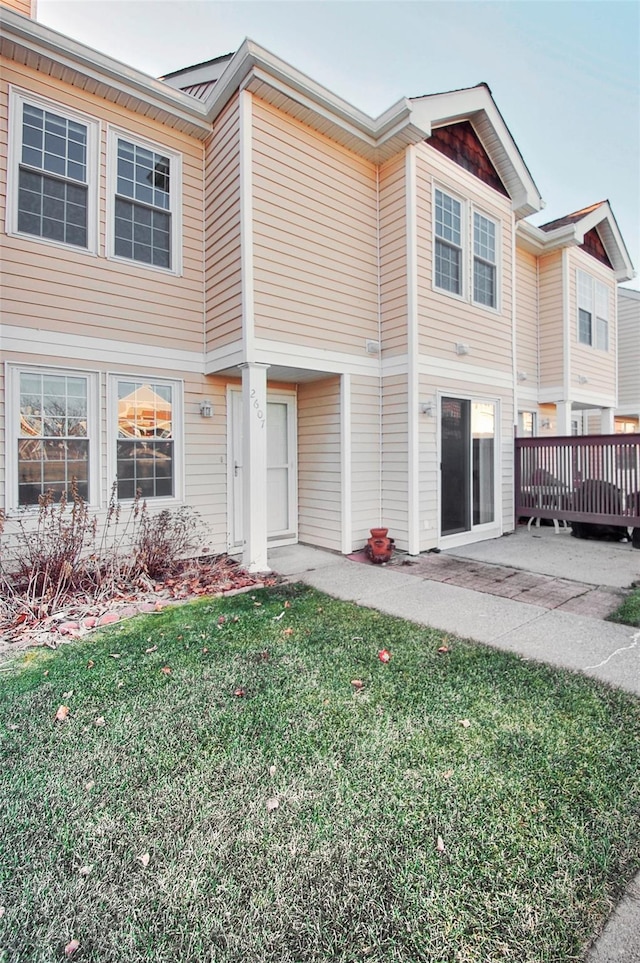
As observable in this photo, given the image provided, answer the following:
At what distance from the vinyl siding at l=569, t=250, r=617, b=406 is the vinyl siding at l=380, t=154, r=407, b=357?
5.88 m

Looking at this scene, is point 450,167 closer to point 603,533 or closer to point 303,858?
point 603,533

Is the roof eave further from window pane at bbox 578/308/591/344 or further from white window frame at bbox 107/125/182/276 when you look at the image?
window pane at bbox 578/308/591/344

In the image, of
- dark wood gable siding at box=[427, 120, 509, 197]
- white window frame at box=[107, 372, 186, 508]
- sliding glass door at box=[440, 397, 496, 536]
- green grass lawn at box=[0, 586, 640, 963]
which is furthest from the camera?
sliding glass door at box=[440, 397, 496, 536]

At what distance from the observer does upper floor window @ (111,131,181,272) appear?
573 cm

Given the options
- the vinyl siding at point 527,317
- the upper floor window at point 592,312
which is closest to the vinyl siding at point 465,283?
the vinyl siding at point 527,317

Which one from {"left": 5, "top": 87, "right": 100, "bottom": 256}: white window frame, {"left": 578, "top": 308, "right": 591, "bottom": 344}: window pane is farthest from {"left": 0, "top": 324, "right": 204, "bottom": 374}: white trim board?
{"left": 578, "top": 308, "right": 591, "bottom": 344}: window pane

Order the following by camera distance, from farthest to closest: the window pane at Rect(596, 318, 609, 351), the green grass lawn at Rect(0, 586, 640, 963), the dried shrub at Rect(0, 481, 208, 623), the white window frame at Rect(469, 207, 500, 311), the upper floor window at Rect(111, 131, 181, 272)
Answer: the window pane at Rect(596, 318, 609, 351)
the white window frame at Rect(469, 207, 500, 311)
the upper floor window at Rect(111, 131, 181, 272)
the dried shrub at Rect(0, 481, 208, 623)
the green grass lawn at Rect(0, 586, 640, 963)

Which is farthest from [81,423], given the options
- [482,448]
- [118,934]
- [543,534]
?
[543,534]

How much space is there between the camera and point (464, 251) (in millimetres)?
7316

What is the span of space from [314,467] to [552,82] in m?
10.4

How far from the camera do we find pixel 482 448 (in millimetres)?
7715

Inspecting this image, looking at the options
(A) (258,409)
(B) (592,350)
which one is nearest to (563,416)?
(B) (592,350)

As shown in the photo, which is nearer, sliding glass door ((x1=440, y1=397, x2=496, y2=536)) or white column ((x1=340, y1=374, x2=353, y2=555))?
white column ((x1=340, y1=374, x2=353, y2=555))

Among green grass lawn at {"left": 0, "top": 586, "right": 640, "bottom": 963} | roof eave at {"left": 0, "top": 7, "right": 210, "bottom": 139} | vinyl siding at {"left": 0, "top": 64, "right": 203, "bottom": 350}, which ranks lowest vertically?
green grass lawn at {"left": 0, "top": 586, "right": 640, "bottom": 963}
